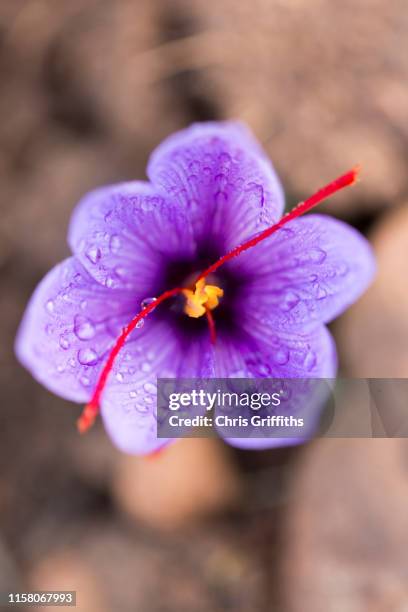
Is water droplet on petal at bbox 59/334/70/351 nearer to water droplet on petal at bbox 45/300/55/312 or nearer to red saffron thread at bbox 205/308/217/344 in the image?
water droplet on petal at bbox 45/300/55/312

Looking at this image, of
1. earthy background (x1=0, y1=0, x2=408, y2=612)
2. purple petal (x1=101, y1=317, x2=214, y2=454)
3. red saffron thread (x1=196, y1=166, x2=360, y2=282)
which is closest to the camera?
red saffron thread (x1=196, y1=166, x2=360, y2=282)

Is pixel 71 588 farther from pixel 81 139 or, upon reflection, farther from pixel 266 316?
pixel 81 139

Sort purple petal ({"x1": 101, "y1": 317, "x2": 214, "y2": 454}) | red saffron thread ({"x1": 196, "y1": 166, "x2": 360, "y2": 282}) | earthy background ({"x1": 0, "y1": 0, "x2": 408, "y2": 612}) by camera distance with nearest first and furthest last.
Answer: red saffron thread ({"x1": 196, "y1": 166, "x2": 360, "y2": 282}), purple petal ({"x1": 101, "y1": 317, "x2": 214, "y2": 454}), earthy background ({"x1": 0, "y1": 0, "x2": 408, "y2": 612})

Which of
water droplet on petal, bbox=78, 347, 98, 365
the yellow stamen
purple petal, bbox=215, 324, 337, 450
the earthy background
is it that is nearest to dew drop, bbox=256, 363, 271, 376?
purple petal, bbox=215, 324, 337, 450

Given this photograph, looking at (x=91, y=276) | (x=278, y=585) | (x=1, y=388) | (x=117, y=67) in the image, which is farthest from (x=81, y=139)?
(x=278, y=585)

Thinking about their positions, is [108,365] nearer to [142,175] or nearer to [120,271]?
[120,271]

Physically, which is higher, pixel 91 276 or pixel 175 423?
pixel 91 276

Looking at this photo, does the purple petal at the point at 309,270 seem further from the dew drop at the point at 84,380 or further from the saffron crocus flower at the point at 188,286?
the dew drop at the point at 84,380

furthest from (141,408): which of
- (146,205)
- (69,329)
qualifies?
(146,205)
